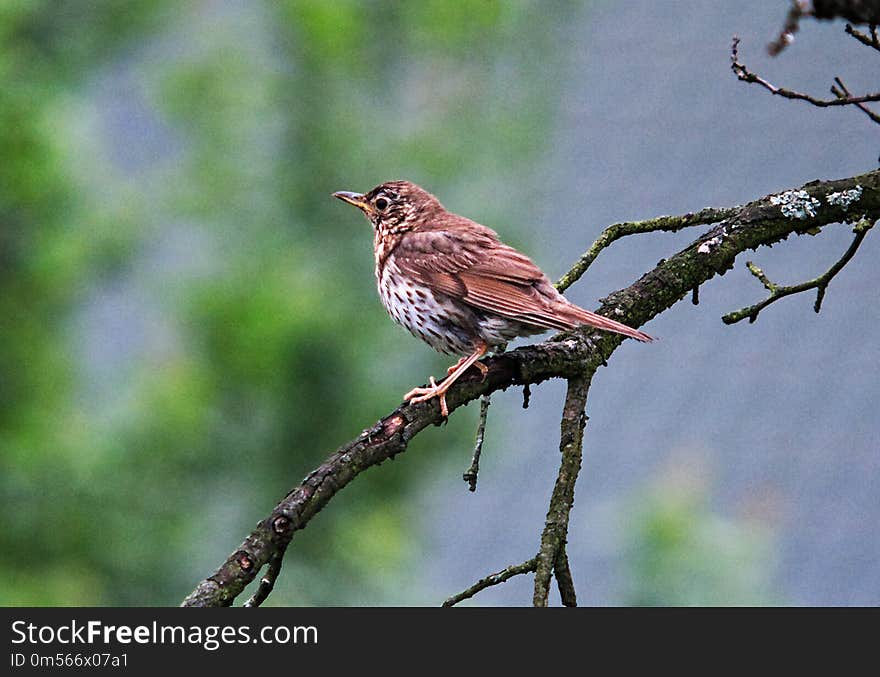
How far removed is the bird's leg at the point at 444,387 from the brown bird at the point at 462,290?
0.6 inches

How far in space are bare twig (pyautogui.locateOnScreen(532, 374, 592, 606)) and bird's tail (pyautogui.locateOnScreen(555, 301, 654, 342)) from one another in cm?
22

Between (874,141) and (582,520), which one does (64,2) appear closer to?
(582,520)

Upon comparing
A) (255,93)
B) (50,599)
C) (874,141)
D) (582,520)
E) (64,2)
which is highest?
(874,141)

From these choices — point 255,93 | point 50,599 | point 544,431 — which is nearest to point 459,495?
point 544,431

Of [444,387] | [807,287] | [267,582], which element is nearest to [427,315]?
[444,387]

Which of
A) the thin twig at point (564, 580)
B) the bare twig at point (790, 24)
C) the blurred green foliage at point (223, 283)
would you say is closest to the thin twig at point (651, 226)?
the thin twig at point (564, 580)

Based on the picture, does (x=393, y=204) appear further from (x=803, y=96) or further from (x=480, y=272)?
(x=803, y=96)

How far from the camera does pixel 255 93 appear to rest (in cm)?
1179

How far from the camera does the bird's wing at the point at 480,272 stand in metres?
4.67

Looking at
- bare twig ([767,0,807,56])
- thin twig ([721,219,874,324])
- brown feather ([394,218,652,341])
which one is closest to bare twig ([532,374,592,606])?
thin twig ([721,219,874,324])

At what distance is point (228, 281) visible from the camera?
10391 millimetres

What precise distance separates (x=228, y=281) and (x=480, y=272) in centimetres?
560

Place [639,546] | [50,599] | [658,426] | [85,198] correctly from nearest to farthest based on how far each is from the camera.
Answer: [639,546] → [50,599] → [85,198] → [658,426]

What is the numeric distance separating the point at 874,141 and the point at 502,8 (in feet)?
20.1
